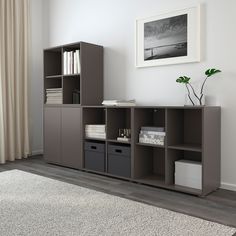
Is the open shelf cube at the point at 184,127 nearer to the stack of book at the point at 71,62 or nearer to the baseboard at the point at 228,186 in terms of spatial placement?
the baseboard at the point at 228,186

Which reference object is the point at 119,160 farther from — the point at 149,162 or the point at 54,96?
the point at 54,96

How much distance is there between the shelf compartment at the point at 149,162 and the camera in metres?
3.13

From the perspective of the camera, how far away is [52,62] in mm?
4152

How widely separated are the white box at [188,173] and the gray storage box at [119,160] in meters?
0.54

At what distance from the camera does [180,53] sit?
123 inches

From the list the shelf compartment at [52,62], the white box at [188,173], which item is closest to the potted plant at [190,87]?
the white box at [188,173]

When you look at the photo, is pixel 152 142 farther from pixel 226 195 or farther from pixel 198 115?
pixel 226 195

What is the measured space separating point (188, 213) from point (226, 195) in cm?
64

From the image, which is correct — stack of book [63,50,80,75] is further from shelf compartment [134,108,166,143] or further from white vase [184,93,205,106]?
white vase [184,93,205,106]

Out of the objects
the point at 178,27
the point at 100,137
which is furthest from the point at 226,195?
the point at 178,27

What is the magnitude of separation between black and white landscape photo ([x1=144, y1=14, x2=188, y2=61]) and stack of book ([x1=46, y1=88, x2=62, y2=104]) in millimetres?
1225

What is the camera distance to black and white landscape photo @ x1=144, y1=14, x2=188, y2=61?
3.11 meters

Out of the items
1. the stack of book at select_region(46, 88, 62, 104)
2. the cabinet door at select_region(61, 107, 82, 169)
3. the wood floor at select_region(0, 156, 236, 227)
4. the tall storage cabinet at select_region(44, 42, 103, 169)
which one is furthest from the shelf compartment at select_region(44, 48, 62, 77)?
the wood floor at select_region(0, 156, 236, 227)

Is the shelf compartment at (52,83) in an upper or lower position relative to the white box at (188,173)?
upper
